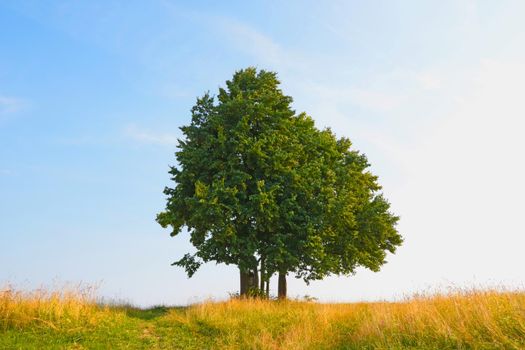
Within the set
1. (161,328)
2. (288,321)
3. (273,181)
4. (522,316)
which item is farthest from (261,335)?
(273,181)

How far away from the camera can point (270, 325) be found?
17453 millimetres

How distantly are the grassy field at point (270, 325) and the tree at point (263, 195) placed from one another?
16.2 ft

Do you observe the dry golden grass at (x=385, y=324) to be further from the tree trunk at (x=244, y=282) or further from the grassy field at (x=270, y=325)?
the tree trunk at (x=244, y=282)

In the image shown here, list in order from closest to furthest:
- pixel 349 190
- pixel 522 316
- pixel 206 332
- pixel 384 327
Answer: pixel 522 316, pixel 384 327, pixel 206 332, pixel 349 190

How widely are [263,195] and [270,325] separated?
301 inches

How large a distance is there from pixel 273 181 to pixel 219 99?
20.4 feet

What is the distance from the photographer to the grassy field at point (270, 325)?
39.1 feet

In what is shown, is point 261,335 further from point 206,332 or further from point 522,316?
point 522,316

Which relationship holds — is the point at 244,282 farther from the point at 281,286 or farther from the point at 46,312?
the point at 46,312

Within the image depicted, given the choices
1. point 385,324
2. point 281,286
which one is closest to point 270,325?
point 385,324

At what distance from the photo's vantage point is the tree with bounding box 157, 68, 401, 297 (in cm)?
2434

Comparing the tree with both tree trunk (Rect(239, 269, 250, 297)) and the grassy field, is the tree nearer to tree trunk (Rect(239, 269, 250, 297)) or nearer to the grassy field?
tree trunk (Rect(239, 269, 250, 297))

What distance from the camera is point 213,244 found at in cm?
2467

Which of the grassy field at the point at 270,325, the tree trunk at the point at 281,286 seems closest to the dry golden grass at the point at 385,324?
the grassy field at the point at 270,325
